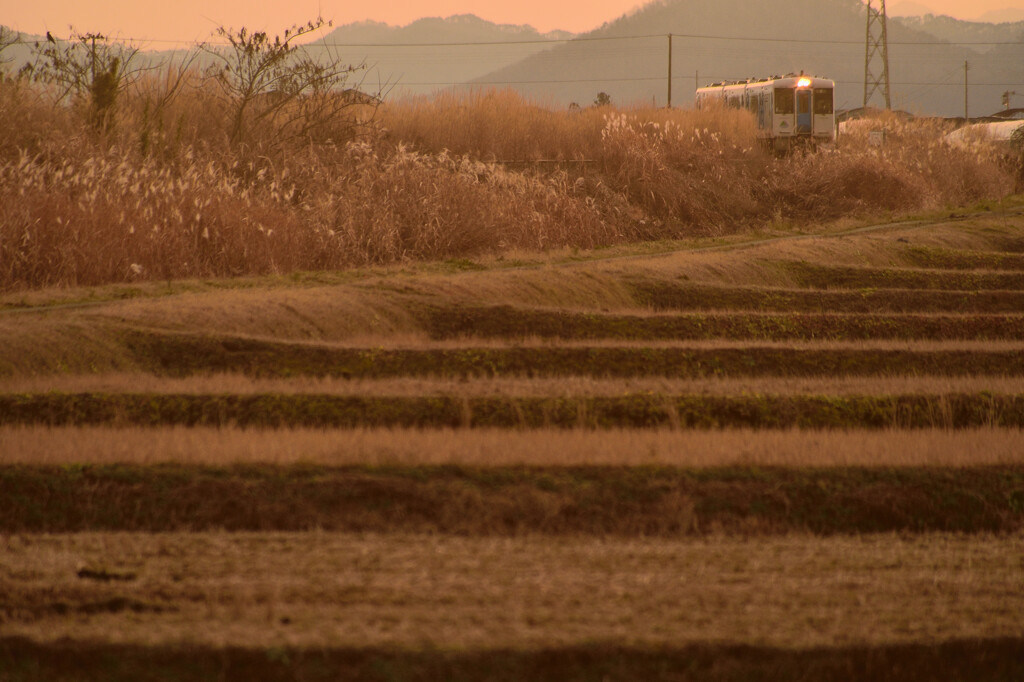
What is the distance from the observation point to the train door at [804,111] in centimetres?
3306

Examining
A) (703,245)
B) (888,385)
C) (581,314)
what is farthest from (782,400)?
(703,245)

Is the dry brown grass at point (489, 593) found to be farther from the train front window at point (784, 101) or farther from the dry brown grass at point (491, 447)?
the train front window at point (784, 101)

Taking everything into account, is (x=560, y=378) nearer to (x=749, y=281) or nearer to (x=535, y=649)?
(x=535, y=649)

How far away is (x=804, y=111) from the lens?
3322 cm

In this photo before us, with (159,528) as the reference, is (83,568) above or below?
above

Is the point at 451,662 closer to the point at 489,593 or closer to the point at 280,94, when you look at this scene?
the point at 489,593

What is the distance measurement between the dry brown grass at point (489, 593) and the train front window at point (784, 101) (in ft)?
103

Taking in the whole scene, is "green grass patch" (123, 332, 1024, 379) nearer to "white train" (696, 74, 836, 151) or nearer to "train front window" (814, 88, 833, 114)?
"white train" (696, 74, 836, 151)

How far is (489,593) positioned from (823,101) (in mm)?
33333

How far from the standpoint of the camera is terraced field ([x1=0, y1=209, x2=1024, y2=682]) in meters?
2.60

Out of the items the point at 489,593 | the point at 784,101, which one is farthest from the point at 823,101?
the point at 489,593

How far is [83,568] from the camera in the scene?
313 centimetres

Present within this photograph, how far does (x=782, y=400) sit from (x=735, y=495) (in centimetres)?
244

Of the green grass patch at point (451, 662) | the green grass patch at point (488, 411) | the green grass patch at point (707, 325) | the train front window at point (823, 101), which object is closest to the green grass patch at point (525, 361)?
the green grass patch at point (488, 411)
